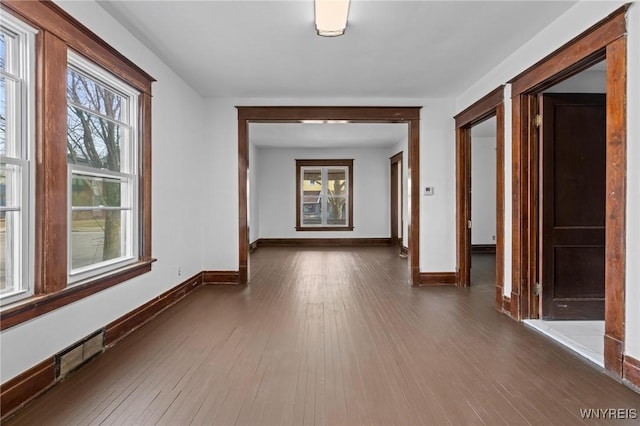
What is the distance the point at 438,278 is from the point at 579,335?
2108mm

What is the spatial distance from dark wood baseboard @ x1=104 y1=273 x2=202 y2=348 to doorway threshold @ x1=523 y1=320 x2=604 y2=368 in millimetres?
3628

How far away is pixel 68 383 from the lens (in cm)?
228

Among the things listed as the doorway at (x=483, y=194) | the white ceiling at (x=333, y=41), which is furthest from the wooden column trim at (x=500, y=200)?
the doorway at (x=483, y=194)

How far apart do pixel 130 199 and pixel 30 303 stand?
4.63 feet

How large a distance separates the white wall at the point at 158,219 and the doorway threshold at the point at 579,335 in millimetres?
3659

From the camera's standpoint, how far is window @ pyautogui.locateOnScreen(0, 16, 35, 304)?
2.05 meters

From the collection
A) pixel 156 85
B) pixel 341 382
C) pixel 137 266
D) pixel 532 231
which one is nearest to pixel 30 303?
pixel 137 266

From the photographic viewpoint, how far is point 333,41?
3279 mm

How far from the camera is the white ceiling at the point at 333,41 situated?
276cm

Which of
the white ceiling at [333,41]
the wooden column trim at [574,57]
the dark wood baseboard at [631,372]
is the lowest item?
the dark wood baseboard at [631,372]

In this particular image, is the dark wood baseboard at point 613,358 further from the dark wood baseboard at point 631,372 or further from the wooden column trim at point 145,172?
the wooden column trim at point 145,172

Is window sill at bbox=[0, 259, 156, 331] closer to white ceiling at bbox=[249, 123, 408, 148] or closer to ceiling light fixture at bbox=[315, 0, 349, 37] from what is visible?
ceiling light fixture at bbox=[315, 0, 349, 37]

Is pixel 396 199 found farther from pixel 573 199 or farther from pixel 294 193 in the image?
pixel 573 199

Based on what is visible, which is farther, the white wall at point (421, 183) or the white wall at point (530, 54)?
the white wall at point (421, 183)
